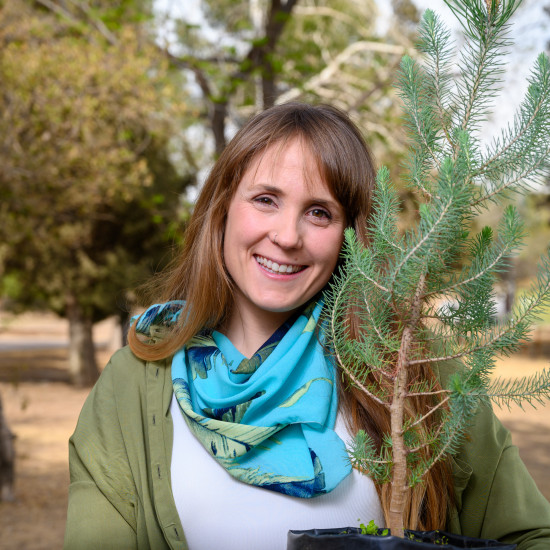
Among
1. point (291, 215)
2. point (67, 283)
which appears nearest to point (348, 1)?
point (67, 283)

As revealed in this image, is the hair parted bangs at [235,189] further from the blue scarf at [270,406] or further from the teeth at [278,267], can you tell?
the teeth at [278,267]

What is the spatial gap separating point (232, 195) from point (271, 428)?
2.24 feet

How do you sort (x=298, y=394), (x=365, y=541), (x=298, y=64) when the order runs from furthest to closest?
1. (x=298, y=64)
2. (x=298, y=394)
3. (x=365, y=541)

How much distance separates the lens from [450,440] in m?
1.34

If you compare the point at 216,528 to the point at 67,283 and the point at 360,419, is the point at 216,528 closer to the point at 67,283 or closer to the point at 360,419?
the point at 360,419

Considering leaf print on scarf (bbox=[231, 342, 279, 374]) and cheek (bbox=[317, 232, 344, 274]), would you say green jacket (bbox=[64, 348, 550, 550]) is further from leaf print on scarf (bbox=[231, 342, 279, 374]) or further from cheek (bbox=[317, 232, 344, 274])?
cheek (bbox=[317, 232, 344, 274])

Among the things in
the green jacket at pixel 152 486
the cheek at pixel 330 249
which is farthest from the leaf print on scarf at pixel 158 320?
the cheek at pixel 330 249

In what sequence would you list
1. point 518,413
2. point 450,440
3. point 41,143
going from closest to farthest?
point 450,440, point 41,143, point 518,413

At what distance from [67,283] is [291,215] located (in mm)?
13866

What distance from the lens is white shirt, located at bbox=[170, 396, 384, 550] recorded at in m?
1.71

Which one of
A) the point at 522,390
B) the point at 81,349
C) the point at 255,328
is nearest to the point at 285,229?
the point at 255,328

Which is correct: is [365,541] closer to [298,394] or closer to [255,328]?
[298,394]

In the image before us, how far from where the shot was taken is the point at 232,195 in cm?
197

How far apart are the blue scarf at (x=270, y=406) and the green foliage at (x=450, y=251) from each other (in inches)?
12.3
